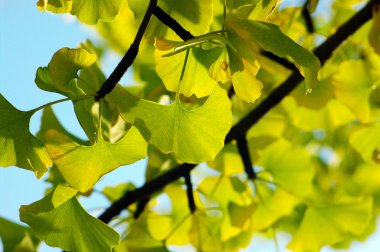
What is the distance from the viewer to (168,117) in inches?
18.0

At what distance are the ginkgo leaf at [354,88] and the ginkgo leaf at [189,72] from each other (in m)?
0.30

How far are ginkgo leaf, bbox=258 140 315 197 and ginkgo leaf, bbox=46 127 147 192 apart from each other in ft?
1.31

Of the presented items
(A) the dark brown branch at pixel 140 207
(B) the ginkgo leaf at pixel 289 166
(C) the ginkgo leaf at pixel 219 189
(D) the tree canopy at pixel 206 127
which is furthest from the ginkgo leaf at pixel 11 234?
(B) the ginkgo leaf at pixel 289 166

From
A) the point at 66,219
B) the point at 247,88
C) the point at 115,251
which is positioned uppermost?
the point at 247,88

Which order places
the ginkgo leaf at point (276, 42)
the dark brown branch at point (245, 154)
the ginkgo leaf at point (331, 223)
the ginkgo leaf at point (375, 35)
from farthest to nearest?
the ginkgo leaf at point (331, 223), the dark brown branch at point (245, 154), the ginkgo leaf at point (375, 35), the ginkgo leaf at point (276, 42)

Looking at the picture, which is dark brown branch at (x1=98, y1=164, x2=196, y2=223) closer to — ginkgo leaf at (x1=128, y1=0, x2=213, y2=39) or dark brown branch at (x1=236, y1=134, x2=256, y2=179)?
dark brown branch at (x1=236, y1=134, x2=256, y2=179)

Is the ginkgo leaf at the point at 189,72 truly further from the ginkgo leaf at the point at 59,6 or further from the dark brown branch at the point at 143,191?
the dark brown branch at the point at 143,191

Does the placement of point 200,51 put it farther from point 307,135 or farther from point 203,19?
point 307,135

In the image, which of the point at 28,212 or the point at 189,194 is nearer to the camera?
the point at 28,212

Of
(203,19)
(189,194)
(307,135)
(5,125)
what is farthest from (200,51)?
(307,135)

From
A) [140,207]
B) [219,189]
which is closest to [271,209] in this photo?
[219,189]

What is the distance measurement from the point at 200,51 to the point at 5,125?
156 mm

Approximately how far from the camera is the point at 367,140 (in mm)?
742

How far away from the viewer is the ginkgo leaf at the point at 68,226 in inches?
18.5
